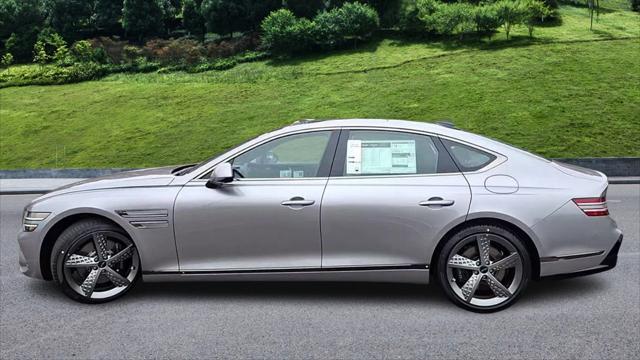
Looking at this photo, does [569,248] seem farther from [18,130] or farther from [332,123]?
[18,130]

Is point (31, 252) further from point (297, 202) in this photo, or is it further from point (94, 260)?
point (297, 202)

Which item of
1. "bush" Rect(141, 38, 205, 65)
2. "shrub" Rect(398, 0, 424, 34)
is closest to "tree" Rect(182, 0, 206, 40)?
"bush" Rect(141, 38, 205, 65)

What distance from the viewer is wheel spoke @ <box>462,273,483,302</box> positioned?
176 inches

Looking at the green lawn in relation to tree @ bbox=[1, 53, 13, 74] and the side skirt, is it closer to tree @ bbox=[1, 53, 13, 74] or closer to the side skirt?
tree @ bbox=[1, 53, 13, 74]

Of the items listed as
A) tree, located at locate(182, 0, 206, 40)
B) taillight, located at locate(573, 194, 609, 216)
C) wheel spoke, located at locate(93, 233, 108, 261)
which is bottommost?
wheel spoke, located at locate(93, 233, 108, 261)

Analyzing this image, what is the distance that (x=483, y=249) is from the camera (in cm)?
446

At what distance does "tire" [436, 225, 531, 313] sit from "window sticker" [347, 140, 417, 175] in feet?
2.37

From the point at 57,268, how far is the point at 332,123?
103 inches

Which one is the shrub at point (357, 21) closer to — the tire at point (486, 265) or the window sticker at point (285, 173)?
the window sticker at point (285, 173)

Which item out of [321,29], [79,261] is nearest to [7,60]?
[321,29]

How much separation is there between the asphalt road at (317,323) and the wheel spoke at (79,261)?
351 mm

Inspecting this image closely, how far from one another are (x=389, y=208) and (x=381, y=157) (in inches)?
18.7

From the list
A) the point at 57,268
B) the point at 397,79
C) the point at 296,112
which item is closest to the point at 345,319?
the point at 57,268

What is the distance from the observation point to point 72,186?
16.7 ft
